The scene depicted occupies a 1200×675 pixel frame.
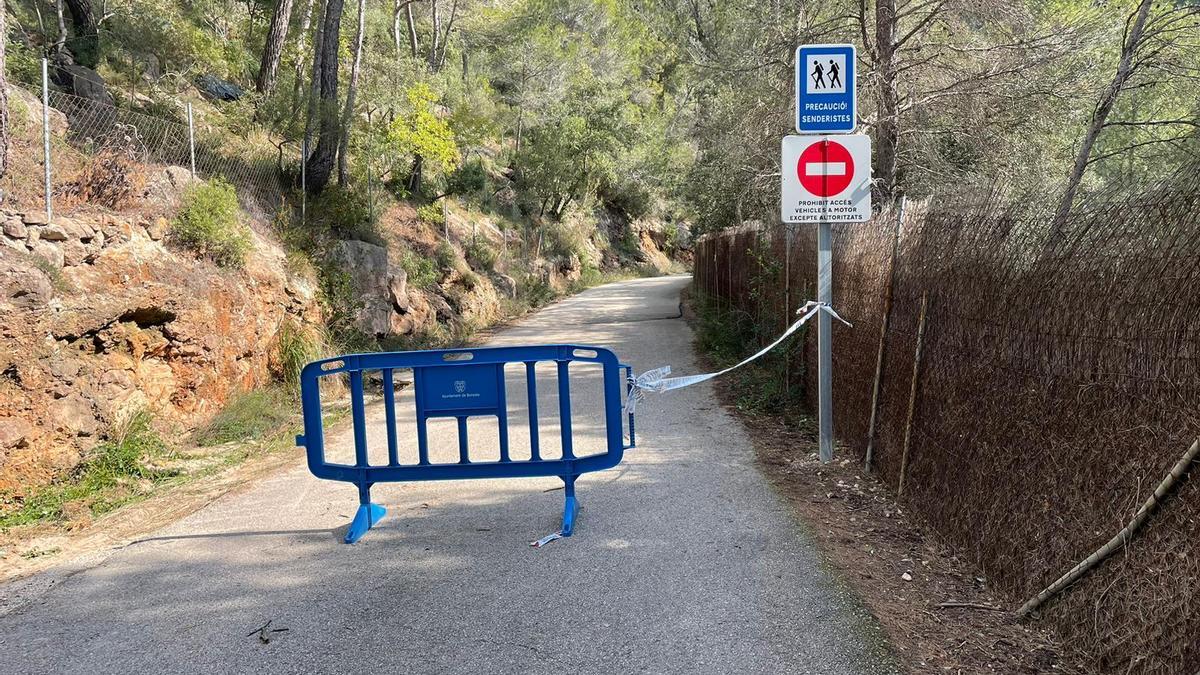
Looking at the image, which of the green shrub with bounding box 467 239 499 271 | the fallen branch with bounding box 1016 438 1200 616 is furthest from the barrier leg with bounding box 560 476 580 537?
the green shrub with bounding box 467 239 499 271

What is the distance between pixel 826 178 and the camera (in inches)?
241

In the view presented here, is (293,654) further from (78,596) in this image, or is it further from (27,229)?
(27,229)

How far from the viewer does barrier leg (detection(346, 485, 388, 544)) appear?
16.7ft

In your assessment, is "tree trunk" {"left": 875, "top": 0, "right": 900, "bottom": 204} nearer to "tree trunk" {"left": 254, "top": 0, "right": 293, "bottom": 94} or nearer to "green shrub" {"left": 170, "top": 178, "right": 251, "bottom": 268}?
"green shrub" {"left": 170, "top": 178, "right": 251, "bottom": 268}

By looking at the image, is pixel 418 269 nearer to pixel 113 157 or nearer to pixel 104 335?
pixel 113 157

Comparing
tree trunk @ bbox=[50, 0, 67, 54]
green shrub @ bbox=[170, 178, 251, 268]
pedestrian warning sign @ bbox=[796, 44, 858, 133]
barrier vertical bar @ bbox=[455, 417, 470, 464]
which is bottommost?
barrier vertical bar @ bbox=[455, 417, 470, 464]

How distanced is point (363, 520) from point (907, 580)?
3.51m

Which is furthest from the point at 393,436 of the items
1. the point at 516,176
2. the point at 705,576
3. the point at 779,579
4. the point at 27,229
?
the point at 516,176

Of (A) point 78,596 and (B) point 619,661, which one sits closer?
(B) point 619,661

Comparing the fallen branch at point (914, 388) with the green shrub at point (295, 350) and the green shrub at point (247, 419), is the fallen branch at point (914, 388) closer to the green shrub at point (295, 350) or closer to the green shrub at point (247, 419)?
the green shrub at point (247, 419)

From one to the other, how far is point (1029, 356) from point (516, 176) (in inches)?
1228

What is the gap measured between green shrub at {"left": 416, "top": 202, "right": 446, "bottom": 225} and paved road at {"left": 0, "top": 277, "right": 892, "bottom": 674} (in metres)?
15.6

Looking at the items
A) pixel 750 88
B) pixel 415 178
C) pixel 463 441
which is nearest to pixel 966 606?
pixel 463 441

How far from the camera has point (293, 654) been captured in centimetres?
357
